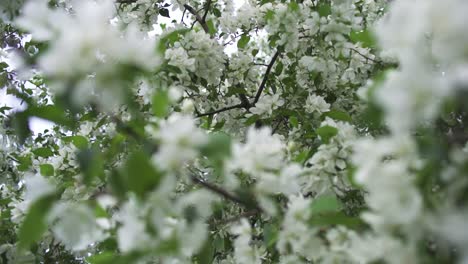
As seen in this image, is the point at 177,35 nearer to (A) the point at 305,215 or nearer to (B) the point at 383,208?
(A) the point at 305,215

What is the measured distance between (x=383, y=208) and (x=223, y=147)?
38 cm

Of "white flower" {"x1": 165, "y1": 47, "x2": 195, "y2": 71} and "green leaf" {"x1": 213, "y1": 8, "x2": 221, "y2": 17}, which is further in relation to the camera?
→ "green leaf" {"x1": 213, "y1": 8, "x2": 221, "y2": 17}

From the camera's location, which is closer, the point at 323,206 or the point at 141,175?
the point at 141,175

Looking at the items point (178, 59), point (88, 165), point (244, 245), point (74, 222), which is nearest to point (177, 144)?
point (88, 165)

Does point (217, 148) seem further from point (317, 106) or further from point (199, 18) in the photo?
point (199, 18)

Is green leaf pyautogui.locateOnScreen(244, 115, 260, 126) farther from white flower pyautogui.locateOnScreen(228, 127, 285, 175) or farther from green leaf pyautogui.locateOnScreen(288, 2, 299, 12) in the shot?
white flower pyautogui.locateOnScreen(228, 127, 285, 175)

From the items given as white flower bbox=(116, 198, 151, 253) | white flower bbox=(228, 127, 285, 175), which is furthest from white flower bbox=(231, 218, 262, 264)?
white flower bbox=(116, 198, 151, 253)

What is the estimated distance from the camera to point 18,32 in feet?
12.8

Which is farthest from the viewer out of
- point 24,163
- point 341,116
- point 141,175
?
point 24,163

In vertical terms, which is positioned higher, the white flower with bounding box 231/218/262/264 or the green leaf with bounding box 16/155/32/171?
the green leaf with bounding box 16/155/32/171

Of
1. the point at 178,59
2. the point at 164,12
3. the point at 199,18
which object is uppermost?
the point at 199,18

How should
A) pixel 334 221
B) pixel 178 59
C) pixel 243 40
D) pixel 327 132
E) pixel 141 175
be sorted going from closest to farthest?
1. pixel 141 175
2. pixel 334 221
3. pixel 327 132
4. pixel 178 59
5. pixel 243 40

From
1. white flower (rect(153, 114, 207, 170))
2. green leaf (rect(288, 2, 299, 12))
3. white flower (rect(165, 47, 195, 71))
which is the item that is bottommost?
white flower (rect(153, 114, 207, 170))

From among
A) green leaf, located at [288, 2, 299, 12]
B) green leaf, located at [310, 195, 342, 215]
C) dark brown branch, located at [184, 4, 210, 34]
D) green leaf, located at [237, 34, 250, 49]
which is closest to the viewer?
green leaf, located at [310, 195, 342, 215]
